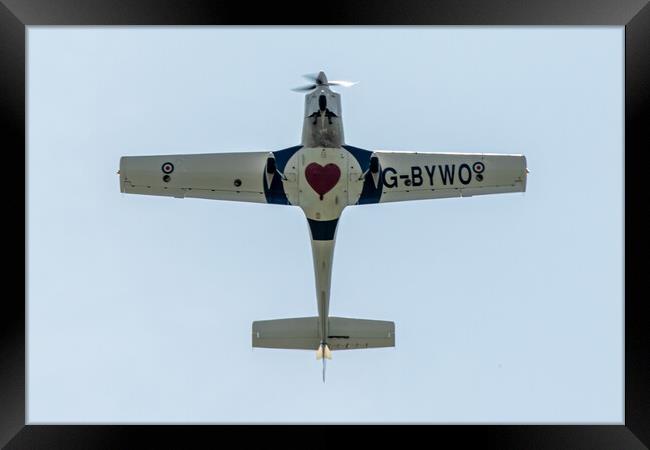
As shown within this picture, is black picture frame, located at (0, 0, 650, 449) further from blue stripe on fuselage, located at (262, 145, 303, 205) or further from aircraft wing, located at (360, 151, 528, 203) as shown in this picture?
aircraft wing, located at (360, 151, 528, 203)

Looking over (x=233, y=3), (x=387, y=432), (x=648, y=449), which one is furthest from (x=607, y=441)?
(x=233, y=3)

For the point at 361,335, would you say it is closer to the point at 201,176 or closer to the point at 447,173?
the point at 447,173

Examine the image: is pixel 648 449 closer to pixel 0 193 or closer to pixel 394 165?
pixel 394 165

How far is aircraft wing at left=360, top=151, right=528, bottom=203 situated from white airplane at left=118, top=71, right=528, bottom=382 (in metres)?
0.03

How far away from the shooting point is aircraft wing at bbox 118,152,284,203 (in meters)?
19.8

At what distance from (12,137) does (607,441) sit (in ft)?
41.5

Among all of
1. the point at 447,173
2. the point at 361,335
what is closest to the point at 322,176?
the point at 447,173

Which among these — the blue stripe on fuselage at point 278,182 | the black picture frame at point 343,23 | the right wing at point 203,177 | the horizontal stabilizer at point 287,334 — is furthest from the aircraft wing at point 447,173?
the black picture frame at point 343,23

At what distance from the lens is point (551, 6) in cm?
1439

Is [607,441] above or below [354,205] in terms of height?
below

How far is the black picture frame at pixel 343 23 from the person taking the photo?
1416cm

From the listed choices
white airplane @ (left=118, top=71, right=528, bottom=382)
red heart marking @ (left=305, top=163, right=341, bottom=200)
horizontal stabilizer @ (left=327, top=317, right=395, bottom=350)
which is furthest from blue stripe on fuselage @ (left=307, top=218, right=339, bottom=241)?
horizontal stabilizer @ (left=327, top=317, right=395, bottom=350)

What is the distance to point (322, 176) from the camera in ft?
62.6

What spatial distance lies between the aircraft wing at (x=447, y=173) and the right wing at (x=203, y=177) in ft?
9.57
